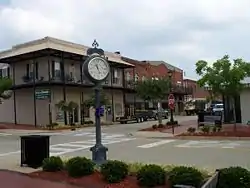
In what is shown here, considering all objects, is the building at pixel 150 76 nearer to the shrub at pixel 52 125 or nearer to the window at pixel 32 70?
the window at pixel 32 70

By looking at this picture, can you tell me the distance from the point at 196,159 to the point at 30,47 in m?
34.2

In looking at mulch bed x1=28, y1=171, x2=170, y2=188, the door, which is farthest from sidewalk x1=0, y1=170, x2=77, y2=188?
the door

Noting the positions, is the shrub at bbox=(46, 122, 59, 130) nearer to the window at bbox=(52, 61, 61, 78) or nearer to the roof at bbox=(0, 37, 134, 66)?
the window at bbox=(52, 61, 61, 78)

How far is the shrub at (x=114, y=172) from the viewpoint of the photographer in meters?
9.79

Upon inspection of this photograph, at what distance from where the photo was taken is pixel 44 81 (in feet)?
143

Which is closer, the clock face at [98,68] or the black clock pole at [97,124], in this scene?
the black clock pole at [97,124]

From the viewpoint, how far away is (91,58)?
12328mm

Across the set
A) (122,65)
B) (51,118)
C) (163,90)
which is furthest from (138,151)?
(122,65)

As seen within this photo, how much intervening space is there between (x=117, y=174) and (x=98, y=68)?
374 centimetres

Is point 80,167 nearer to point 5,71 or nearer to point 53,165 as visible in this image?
point 53,165

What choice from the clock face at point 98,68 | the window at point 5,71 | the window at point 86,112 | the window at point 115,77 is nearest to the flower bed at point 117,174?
the clock face at point 98,68

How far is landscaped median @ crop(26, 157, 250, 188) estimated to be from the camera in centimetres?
764

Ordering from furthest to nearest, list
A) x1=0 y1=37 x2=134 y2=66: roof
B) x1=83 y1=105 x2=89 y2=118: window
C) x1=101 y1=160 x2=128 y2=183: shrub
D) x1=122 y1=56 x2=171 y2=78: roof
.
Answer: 1. x1=122 y1=56 x2=171 y2=78: roof
2. x1=83 y1=105 x2=89 y2=118: window
3. x1=0 y1=37 x2=134 y2=66: roof
4. x1=101 y1=160 x2=128 y2=183: shrub

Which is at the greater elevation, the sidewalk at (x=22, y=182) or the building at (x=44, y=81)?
the building at (x=44, y=81)
